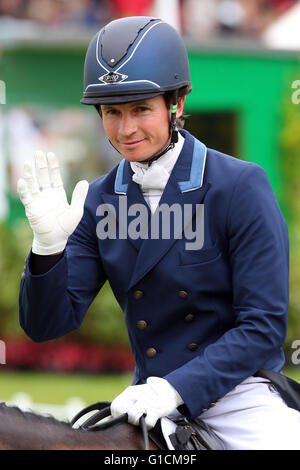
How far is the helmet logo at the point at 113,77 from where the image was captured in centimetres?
297

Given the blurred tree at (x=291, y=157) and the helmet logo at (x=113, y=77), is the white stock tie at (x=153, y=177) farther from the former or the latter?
the blurred tree at (x=291, y=157)

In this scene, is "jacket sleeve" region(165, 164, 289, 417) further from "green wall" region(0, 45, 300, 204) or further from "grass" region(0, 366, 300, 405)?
"green wall" region(0, 45, 300, 204)

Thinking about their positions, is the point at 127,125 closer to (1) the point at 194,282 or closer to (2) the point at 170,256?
(2) the point at 170,256

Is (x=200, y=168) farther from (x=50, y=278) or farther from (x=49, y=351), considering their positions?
(x=49, y=351)

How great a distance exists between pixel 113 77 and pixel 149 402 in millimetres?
1115

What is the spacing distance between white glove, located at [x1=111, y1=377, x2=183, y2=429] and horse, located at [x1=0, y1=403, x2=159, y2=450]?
52 mm

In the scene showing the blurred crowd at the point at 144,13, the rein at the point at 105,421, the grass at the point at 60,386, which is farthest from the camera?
the blurred crowd at the point at 144,13

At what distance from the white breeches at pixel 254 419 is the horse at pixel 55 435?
129 mm

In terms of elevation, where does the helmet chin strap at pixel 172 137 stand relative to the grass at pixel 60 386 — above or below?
above

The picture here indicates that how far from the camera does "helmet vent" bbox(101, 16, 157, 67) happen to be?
3.01m

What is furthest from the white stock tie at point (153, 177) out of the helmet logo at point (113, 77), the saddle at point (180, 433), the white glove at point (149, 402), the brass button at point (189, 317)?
the saddle at point (180, 433)

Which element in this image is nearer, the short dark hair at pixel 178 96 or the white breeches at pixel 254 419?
the white breeches at pixel 254 419

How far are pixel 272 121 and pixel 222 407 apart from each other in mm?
8723

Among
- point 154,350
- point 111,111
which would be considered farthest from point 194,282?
point 111,111
